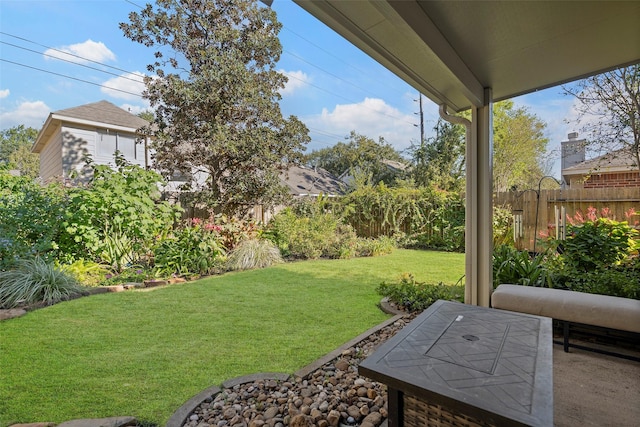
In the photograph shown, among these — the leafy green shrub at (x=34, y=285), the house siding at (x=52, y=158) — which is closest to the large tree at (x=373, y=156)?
the house siding at (x=52, y=158)

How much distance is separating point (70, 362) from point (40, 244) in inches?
103

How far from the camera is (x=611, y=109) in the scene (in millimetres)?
3736

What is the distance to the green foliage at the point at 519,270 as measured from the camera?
3.20 meters

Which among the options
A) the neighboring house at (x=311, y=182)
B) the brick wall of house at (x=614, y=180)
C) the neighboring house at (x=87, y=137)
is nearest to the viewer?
the brick wall of house at (x=614, y=180)

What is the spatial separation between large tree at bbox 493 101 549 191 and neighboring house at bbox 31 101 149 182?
475 inches

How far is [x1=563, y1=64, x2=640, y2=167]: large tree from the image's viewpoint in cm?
346

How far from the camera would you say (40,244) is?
4.11m

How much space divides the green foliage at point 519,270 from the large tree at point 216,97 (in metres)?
4.97

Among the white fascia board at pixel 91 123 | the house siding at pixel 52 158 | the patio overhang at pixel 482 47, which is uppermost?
the white fascia board at pixel 91 123

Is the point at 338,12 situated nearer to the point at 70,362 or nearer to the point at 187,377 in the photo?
the point at 187,377

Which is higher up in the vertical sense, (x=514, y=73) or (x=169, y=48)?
(x=169, y=48)

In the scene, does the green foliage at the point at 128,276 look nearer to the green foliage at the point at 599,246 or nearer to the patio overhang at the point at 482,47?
the patio overhang at the point at 482,47

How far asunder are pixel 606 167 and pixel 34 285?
7.33 metres

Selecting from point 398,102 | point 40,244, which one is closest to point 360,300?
point 40,244
